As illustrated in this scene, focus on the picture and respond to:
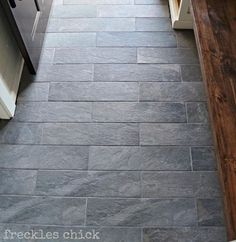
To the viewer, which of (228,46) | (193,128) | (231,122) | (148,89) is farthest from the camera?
(148,89)

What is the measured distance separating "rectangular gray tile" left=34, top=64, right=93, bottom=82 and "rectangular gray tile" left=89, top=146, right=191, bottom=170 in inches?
18.2

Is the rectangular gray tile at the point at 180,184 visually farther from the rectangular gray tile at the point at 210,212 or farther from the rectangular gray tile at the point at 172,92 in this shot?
the rectangular gray tile at the point at 172,92

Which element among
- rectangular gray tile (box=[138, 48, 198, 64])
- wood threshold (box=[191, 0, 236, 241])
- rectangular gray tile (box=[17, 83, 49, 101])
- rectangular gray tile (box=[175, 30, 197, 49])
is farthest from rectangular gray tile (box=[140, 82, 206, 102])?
rectangular gray tile (box=[17, 83, 49, 101])

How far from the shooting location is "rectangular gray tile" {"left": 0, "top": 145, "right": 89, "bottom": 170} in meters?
1.42

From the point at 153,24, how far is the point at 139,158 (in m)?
0.95

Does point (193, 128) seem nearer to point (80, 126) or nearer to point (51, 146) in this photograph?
point (80, 126)

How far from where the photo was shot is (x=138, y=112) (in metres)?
1.57

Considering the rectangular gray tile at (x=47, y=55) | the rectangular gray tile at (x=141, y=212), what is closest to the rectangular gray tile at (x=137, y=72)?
the rectangular gray tile at (x=47, y=55)

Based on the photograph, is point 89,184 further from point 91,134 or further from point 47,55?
point 47,55

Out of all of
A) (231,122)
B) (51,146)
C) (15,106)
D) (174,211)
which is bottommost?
(174,211)

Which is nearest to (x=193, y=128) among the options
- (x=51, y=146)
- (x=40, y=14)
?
(x=51, y=146)

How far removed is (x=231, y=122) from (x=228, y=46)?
368mm

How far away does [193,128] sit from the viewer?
1.51 m

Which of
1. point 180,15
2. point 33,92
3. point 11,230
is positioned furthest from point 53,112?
point 180,15
